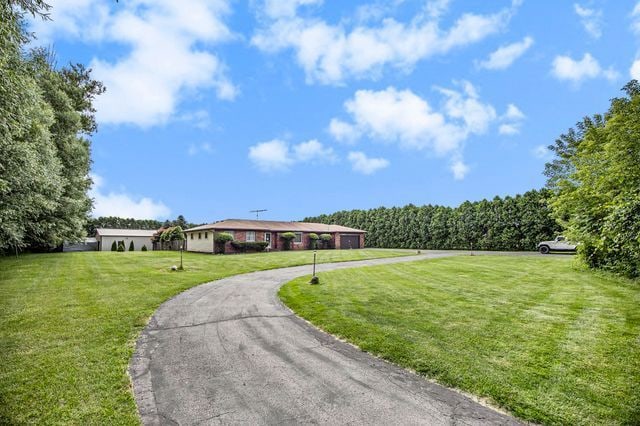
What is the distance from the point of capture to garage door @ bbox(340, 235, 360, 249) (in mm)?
40419

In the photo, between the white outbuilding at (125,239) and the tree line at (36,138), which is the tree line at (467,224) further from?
the white outbuilding at (125,239)

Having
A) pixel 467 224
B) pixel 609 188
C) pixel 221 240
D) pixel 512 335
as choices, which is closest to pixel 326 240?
pixel 221 240

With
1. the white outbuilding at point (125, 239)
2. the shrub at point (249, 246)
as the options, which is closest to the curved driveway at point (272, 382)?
A: the shrub at point (249, 246)

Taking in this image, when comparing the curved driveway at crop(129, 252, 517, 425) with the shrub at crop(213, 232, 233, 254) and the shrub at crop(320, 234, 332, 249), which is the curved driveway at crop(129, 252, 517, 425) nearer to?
the shrub at crop(213, 232, 233, 254)

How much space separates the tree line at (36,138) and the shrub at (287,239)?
18624mm

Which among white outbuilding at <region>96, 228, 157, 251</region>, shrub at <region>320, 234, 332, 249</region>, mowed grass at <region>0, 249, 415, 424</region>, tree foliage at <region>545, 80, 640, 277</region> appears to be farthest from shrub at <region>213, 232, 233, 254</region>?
tree foliage at <region>545, 80, 640, 277</region>

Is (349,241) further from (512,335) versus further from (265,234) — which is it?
(512,335)

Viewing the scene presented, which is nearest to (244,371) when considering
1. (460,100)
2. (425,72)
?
(460,100)

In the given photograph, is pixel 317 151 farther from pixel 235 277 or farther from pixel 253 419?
pixel 253 419

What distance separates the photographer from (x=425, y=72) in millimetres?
21094

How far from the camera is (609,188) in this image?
42.0 feet

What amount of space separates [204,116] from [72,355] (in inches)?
876

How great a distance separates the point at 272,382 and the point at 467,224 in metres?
34.8

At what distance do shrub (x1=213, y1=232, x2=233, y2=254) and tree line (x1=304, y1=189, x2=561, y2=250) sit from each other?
22193mm
